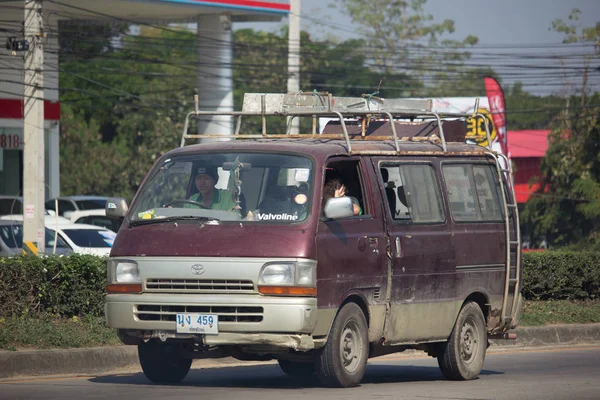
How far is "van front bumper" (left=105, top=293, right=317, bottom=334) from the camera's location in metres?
8.79

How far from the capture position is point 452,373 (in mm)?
10961

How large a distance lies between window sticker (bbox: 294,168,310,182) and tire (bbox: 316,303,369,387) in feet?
3.61

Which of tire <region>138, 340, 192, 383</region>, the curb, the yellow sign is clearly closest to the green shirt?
tire <region>138, 340, 192, 383</region>

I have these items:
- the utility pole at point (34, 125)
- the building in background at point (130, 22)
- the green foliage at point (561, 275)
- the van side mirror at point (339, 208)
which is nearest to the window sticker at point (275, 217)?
the van side mirror at point (339, 208)

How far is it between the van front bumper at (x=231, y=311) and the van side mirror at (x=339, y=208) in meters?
0.71

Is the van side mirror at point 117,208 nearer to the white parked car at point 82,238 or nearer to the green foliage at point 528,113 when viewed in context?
the white parked car at point 82,238

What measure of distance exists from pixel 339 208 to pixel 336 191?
0.73 metres

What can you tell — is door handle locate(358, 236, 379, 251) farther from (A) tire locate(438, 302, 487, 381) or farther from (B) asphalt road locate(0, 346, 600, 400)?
(A) tire locate(438, 302, 487, 381)

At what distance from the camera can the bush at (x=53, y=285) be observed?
1225 centimetres

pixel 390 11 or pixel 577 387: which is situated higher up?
pixel 390 11

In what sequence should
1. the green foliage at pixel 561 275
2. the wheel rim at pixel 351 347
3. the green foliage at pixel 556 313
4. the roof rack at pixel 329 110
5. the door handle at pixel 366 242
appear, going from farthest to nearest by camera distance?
1. the green foliage at pixel 561 275
2. the green foliage at pixel 556 313
3. the roof rack at pixel 329 110
4. the door handle at pixel 366 242
5. the wheel rim at pixel 351 347

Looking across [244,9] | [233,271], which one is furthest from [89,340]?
[244,9]

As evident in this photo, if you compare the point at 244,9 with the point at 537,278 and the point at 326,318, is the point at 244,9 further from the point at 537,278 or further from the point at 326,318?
the point at 326,318

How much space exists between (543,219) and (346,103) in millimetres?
30331
